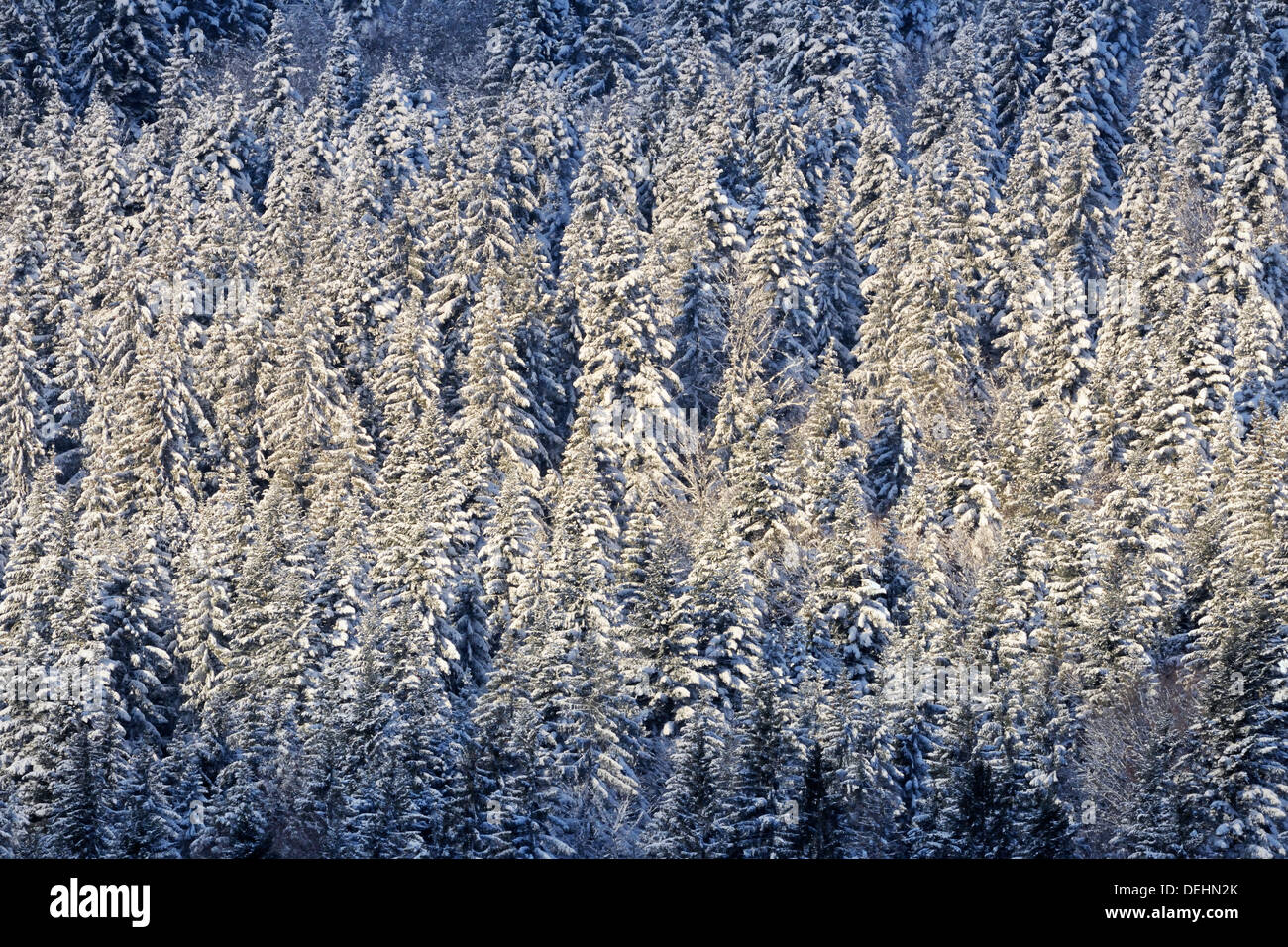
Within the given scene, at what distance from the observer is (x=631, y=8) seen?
320ft

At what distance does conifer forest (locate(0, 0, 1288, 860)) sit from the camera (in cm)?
4431

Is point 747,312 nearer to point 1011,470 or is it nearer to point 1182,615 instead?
point 1011,470

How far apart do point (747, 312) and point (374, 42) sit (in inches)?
1603

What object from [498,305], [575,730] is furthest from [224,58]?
[575,730]

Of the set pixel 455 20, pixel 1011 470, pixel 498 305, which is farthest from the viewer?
pixel 455 20

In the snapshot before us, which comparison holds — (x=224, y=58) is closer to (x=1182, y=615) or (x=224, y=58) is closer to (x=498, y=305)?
(x=498, y=305)

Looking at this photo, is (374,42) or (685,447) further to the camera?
(374,42)

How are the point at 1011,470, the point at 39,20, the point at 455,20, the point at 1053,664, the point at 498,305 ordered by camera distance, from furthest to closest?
the point at 455,20, the point at 39,20, the point at 498,305, the point at 1011,470, the point at 1053,664

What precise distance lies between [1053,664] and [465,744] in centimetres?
1739

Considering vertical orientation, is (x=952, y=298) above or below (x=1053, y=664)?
above

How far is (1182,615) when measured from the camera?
53375 mm

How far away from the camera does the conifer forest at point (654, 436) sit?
145ft

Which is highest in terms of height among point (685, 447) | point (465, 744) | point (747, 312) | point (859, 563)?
point (747, 312)

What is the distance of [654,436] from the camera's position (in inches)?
2381
